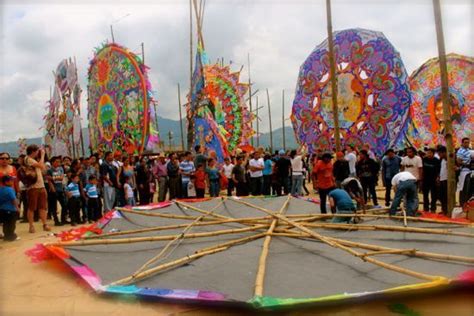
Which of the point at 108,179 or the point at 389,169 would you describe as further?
the point at 389,169

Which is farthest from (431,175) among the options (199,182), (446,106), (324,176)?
(199,182)

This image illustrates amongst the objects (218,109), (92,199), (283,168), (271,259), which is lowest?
(271,259)

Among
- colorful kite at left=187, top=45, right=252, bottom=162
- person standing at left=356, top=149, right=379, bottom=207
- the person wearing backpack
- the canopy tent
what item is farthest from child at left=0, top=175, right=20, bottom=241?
colorful kite at left=187, top=45, right=252, bottom=162

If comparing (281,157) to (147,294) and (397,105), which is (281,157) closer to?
(397,105)

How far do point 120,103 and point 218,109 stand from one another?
118 inches

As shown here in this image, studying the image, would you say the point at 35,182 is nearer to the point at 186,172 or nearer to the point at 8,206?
the point at 8,206

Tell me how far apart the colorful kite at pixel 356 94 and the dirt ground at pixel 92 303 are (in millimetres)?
8849

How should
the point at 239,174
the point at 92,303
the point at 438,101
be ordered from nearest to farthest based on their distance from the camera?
the point at 92,303 < the point at 239,174 < the point at 438,101

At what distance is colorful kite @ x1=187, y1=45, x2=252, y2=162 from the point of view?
13.1 metres

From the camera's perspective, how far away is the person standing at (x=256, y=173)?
1064 cm

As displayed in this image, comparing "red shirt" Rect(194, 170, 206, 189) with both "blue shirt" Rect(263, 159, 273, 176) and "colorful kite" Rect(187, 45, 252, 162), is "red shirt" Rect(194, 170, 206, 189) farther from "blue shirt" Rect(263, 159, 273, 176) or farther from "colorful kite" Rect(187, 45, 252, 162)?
"colorful kite" Rect(187, 45, 252, 162)

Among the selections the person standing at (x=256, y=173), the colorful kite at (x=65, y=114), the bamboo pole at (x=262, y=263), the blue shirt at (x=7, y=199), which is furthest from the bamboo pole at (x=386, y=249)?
the colorful kite at (x=65, y=114)

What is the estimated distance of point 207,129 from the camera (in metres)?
13.2

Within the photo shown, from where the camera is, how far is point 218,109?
13.4 meters
